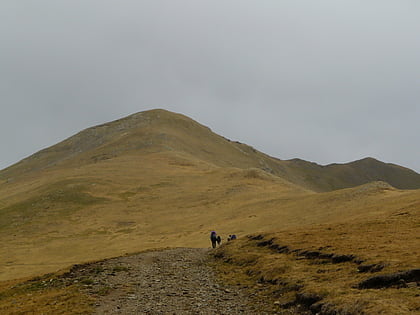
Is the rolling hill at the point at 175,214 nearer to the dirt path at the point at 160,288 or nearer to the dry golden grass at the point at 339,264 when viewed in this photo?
the dry golden grass at the point at 339,264

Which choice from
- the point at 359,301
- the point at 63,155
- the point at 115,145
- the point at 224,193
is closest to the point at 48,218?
the point at 224,193

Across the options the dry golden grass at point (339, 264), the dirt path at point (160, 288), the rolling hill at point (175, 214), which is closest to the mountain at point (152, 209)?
the rolling hill at point (175, 214)

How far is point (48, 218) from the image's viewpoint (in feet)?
270

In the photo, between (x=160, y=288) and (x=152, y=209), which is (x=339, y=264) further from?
(x=152, y=209)

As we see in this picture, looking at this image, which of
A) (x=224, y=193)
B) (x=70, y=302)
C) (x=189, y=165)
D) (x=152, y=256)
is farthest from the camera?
(x=189, y=165)

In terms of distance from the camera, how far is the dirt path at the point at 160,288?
19797 mm

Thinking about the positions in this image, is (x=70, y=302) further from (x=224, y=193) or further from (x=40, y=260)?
(x=224, y=193)

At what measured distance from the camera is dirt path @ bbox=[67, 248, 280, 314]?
779 inches

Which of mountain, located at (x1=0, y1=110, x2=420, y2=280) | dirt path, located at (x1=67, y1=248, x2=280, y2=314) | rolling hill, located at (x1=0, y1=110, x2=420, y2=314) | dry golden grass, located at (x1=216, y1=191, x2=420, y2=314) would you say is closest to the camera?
dry golden grass, located at (x1=216, y1=191, x2=420, y2=314)

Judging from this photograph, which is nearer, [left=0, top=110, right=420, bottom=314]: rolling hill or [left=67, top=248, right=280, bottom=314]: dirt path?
[left=67, top=248, right=280, bottom=314]: dirt path

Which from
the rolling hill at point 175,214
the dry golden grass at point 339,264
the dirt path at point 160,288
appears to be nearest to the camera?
the dry golden grass at point 339,264

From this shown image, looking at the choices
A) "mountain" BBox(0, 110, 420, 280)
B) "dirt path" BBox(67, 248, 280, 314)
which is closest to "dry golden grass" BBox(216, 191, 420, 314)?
"dirt path" BBox(67, 248, 280, 314)

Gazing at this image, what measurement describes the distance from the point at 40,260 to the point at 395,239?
1906 inches

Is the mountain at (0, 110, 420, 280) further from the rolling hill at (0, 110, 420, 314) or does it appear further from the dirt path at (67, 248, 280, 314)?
the dirt path at (67, 248, 280, 314)
